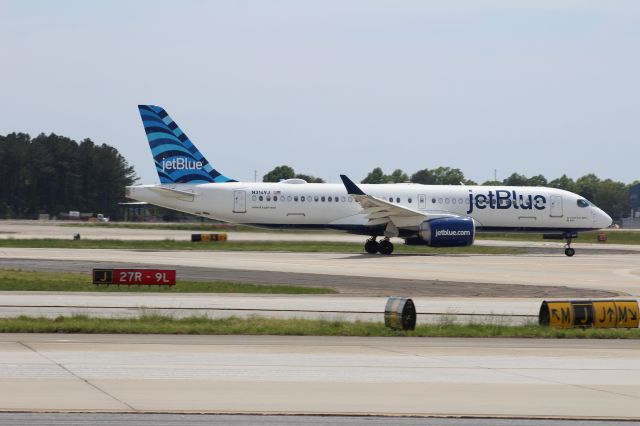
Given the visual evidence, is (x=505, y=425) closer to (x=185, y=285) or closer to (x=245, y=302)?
(x=245, y=302)

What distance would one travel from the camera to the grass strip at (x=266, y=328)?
23.2 meters

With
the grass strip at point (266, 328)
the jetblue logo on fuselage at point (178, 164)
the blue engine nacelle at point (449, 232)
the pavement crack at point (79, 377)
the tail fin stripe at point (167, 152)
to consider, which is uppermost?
the tail fin stripe at point (167, 152)

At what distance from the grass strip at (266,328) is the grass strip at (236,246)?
35270 millimetres

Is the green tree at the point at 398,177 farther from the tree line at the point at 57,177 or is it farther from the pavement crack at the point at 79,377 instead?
the pavement crack at the point at 79,377

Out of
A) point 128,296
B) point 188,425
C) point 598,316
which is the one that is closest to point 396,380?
point 188,425

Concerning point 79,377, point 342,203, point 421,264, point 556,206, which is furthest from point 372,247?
point 79,377

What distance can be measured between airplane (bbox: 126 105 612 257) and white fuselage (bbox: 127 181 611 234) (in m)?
0.06

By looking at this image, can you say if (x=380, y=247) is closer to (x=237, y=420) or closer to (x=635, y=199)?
(x=237, y=420)

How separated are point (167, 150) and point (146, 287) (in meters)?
25.2

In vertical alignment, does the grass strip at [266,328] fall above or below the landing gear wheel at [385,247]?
below

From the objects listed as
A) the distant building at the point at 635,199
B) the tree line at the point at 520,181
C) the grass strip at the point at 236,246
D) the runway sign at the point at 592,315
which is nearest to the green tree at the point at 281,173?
the tree line at the point at 520,181

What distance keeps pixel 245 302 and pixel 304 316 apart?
3987mm

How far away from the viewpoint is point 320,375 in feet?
57.1

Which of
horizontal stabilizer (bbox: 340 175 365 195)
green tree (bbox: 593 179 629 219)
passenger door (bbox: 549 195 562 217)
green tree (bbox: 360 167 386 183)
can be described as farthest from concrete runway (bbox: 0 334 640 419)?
green tree (bbox: 593 179 629 219)
